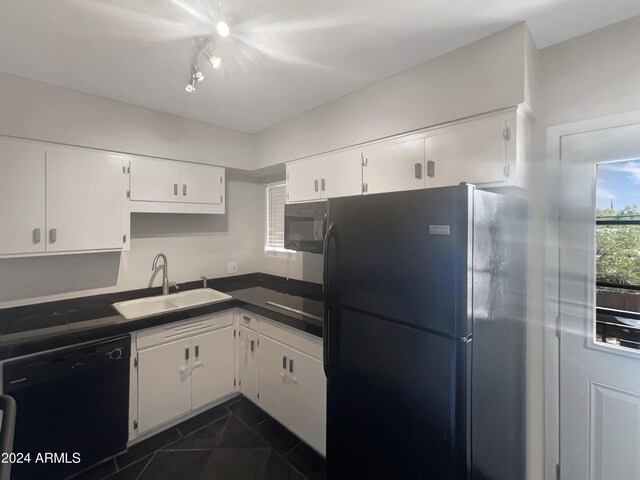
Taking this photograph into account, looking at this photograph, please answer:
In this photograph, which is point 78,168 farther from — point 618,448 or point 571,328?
point 618,448

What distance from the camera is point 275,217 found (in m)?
3.29

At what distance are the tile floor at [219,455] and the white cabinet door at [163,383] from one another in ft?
0.53

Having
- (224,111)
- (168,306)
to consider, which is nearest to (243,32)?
(224,111)

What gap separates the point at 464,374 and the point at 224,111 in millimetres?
2439

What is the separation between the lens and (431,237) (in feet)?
3.69

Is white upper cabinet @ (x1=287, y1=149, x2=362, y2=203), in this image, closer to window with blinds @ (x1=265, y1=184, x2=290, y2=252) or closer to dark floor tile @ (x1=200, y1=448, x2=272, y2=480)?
window with blinds @ (x1=265, y1=184, x2=290, y2=252)

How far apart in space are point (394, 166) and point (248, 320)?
5.56 feet

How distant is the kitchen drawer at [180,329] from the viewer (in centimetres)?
205

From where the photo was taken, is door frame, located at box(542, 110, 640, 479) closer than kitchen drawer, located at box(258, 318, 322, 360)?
Yes

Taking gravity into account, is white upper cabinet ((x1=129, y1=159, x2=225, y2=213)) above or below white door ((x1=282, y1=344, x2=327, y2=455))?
above

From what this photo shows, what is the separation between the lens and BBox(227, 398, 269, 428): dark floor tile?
2.34 m

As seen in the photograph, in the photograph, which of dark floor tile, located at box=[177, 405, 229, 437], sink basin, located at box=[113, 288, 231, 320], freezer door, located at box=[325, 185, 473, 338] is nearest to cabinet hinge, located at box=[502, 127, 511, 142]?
freezer door, located at box=[325, 185, 473, 338]

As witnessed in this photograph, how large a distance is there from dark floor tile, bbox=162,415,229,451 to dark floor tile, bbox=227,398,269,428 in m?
0.15

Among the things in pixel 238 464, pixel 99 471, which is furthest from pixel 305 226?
pixel 99 471
